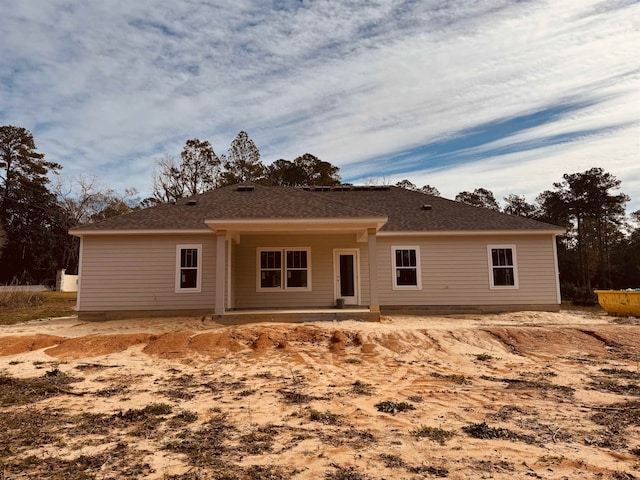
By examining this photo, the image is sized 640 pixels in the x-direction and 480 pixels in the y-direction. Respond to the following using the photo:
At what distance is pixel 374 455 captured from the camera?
3537 millimetres

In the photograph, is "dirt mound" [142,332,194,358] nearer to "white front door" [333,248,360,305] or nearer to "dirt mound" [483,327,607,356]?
"white front door" [333,248,360,305]

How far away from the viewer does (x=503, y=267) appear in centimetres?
1399

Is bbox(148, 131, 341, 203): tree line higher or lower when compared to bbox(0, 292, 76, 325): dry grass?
higher

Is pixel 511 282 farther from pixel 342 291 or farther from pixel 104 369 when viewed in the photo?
pixel 104 369

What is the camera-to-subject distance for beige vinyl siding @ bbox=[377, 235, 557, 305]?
13.8 m

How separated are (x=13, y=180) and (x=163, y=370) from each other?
40.1m

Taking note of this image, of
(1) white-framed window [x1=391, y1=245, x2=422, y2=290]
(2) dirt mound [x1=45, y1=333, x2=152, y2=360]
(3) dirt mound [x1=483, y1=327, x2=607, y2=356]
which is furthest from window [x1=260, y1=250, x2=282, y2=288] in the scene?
(3) dirt mound [x1=483, y1=327, x2=607, y2=356]

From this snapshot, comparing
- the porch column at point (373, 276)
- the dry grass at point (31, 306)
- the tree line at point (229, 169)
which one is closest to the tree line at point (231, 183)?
the tree line at point (229, 169)

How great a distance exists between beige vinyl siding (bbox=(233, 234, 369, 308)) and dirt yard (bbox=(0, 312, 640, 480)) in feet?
13.8

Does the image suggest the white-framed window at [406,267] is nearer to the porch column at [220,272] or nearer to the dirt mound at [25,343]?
the porch column at [220,272]

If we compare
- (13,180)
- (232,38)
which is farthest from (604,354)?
(13,180)

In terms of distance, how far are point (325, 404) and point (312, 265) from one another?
9252 mm

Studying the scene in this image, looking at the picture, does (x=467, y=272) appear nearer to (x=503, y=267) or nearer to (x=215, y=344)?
(x=503, y=267)

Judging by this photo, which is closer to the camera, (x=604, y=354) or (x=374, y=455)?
(x=374, y=455)
